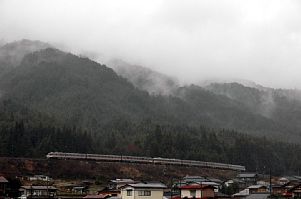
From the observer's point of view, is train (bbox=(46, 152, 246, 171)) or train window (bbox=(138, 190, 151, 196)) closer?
train window (bbox=(138, 190, 151, 196))

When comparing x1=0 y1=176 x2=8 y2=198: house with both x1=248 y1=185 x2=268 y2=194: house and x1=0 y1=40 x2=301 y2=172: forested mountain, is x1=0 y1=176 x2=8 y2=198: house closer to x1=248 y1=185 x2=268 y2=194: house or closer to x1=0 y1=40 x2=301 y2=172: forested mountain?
x1=0 y1=40 x2=301 y2=172: forested mountain

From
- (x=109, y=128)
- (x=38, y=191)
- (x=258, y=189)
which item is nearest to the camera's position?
(x=38, y=191)

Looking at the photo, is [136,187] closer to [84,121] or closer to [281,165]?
[281,165]

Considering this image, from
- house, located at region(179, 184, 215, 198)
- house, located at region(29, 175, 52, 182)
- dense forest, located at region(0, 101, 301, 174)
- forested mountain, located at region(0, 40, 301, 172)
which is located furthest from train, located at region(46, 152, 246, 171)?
house, located at region(179, 184, 215, 198)

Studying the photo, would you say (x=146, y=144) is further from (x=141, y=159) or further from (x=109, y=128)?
(x=109, y=128)

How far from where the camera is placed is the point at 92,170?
284 feet

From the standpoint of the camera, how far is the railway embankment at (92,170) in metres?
80.0

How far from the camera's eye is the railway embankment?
7996 centimetres

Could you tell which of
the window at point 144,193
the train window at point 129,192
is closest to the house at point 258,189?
the window at point 144,193

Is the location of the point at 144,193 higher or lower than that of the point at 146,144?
lower

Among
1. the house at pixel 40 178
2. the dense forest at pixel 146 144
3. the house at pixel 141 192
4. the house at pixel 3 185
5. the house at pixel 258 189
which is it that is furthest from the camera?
the dense forest at pixel 146 144

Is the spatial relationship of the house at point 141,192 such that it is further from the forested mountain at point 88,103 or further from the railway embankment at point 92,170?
the forested mountain at point 88,103

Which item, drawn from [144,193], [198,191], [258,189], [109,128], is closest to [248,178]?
[258,189]

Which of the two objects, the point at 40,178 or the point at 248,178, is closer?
the point at 40,178
